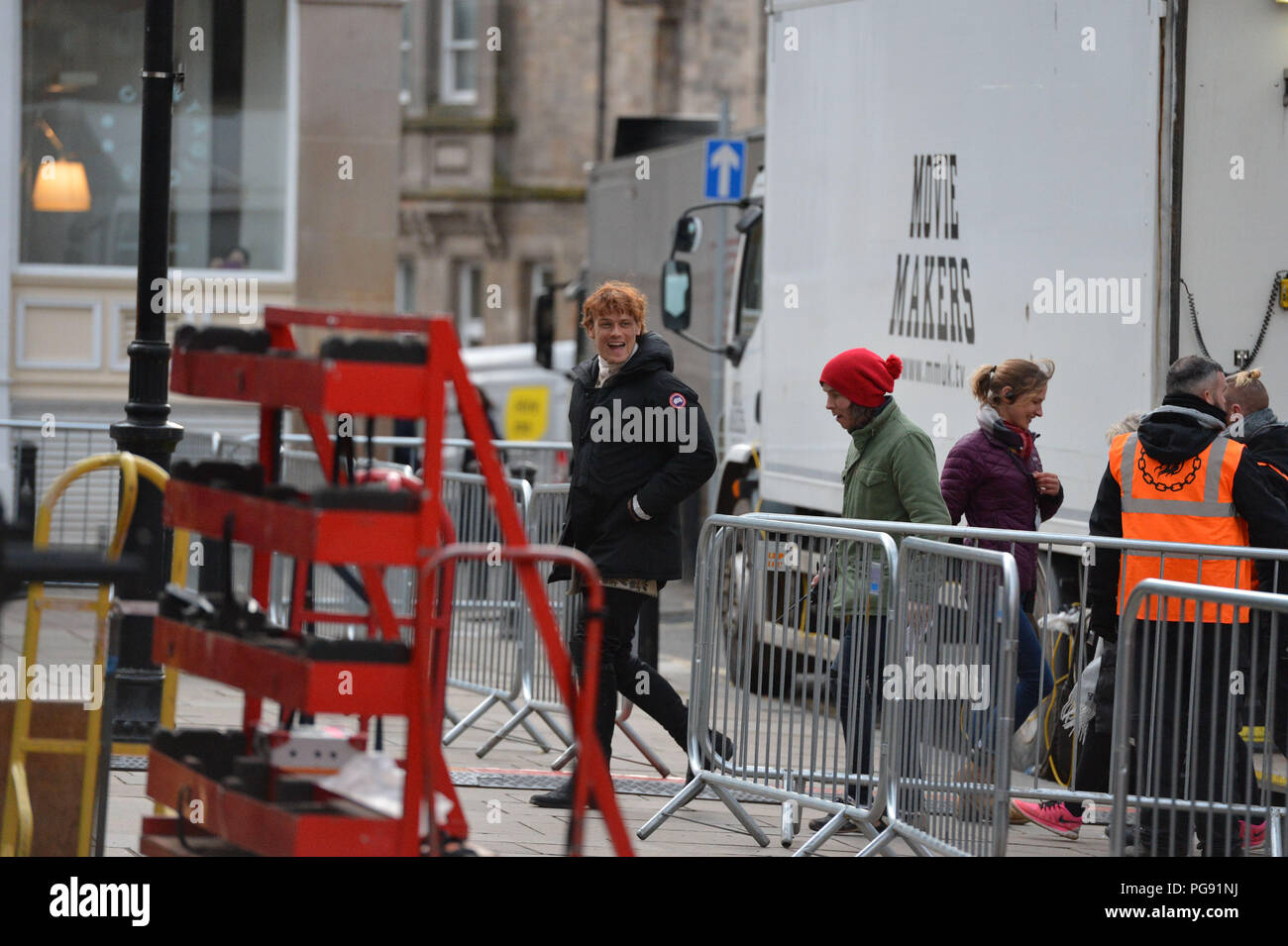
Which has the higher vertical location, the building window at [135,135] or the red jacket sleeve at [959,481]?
the building window at [135,135]

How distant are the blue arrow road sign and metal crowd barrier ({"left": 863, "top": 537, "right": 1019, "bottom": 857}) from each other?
8612mm

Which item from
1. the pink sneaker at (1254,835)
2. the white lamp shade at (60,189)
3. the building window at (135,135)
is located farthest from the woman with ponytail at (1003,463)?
the white lamp shade at (60,189)

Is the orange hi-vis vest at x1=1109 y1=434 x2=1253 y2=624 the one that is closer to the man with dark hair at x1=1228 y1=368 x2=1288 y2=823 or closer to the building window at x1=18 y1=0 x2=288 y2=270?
the man with dark hair at x1=1228 y1=368 x2=1288 y2=823

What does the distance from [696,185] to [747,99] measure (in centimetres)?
2167

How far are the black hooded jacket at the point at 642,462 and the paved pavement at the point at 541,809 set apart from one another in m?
1.00

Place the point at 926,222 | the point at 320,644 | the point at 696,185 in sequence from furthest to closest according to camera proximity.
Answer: the point at 696,185, the point at 926,222, the point at 320,644

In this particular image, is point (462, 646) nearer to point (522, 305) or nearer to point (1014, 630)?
point (1014, 630)

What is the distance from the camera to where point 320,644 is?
448cm

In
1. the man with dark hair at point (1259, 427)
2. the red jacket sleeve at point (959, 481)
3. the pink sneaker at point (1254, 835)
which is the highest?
the man with dark hair at point (1259, 427)

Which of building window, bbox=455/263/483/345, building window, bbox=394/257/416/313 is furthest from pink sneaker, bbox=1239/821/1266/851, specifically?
building window, bbox=394/257/416/313

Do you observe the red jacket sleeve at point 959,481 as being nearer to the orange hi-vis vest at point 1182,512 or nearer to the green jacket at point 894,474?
the green jacket at point 894,474

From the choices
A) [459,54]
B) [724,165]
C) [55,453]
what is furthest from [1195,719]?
[459,54]

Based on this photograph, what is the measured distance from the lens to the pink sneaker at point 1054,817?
24.0ft
